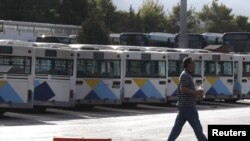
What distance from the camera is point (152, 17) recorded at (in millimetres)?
80812

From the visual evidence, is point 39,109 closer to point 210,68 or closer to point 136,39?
point 210,68

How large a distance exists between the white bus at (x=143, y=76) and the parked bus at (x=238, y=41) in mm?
13277

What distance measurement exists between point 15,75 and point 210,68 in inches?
502

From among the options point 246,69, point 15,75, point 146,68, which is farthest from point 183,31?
point 15,75

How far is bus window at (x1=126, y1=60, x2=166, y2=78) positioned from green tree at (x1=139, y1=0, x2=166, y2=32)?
48.7 m

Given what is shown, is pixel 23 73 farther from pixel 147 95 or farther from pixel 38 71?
pixel 147 95

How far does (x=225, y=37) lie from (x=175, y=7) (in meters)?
45.1

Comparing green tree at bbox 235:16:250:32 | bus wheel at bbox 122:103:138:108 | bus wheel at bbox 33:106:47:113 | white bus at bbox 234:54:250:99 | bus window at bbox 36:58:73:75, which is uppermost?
green tree at bbox 235:16:250:32

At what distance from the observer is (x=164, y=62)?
2847cm

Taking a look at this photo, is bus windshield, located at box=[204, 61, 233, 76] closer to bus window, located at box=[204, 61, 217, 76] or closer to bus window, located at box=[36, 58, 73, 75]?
bus window, located at box=[204, 61, 217, 76]

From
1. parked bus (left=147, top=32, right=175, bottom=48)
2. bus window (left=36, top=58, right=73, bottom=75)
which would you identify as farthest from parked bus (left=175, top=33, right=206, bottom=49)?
bus window (left=36, top=58, right=73, bottom=75)

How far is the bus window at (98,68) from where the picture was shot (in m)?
25.8

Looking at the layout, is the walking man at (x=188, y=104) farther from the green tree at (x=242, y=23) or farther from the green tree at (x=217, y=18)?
the green tree at (x=242, y=23)

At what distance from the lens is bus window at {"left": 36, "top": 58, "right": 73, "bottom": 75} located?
23.8 meters
